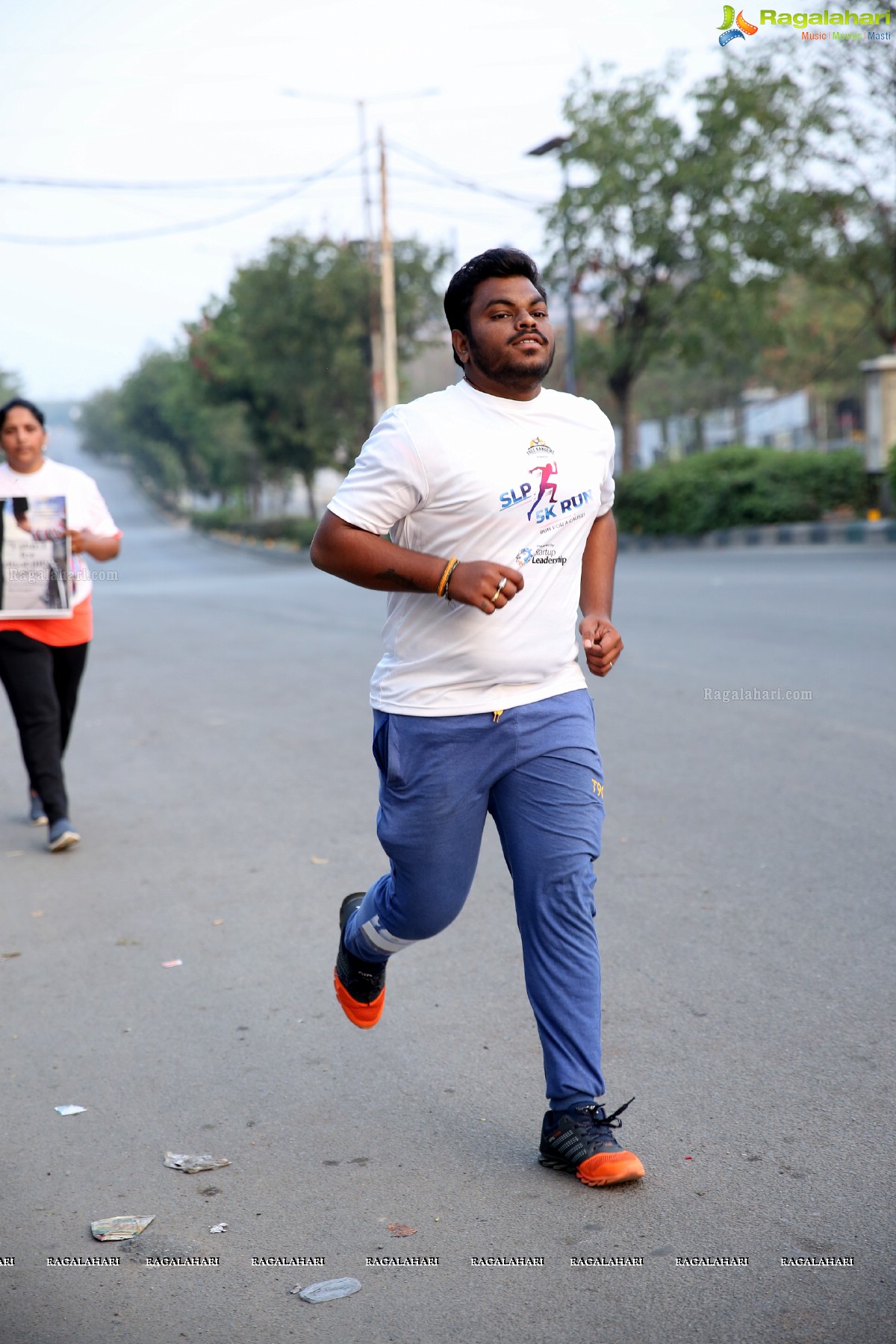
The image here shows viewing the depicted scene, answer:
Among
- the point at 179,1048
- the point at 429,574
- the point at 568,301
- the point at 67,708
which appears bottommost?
the point at 179,1048

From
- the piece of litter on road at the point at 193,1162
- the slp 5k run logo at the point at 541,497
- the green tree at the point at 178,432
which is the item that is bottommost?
the piece of litter on road at the point at 193,1162

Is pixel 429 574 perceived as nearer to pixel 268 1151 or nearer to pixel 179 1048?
pixel 268 1151

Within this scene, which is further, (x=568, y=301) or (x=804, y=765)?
(x=568, y=301)

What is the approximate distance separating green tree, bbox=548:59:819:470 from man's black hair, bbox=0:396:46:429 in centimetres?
2439

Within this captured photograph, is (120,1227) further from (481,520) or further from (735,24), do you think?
(735,24)

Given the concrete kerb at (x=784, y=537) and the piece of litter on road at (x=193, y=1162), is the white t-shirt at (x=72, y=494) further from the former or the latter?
the concrete kerb at (x=784, y=537)

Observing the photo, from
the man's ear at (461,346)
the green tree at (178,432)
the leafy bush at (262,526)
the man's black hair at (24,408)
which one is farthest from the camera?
the green tree at (178,432)

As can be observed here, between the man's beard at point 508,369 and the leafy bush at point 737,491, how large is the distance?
884 inches

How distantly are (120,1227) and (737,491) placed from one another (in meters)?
25.2

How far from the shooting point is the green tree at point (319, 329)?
42719 mm

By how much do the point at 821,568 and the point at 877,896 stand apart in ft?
44.8

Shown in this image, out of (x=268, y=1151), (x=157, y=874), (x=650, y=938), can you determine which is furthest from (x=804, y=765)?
(x=268, y=1151)

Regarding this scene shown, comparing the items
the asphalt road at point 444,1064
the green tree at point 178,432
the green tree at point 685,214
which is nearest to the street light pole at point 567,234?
the green tree at point 685,214

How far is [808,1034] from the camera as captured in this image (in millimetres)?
3969
